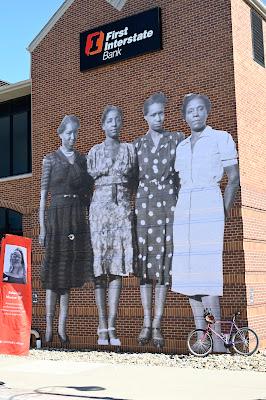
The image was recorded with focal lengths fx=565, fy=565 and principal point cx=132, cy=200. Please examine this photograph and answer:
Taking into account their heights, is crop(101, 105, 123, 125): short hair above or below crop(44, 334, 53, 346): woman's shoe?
above

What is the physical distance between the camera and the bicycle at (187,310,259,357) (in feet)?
44.5

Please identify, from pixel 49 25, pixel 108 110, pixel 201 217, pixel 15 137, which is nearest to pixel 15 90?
pixel 15 137

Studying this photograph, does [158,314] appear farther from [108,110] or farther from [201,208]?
[108,110]

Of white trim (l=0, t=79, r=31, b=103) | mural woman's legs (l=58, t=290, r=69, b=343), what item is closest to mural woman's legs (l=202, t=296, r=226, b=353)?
mural woman's legs (l=58, t=290, r=69, b=343)

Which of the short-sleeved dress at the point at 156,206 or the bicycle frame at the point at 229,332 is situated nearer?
the bicycle frame at the point at 229,332

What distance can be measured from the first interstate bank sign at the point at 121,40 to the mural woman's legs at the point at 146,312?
22.2ft

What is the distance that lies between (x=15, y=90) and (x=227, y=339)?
1140 cm

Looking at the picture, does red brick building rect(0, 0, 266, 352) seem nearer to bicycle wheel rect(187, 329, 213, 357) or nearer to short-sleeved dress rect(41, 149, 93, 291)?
short-sleeved dress rect(41, 149, 93, 291)

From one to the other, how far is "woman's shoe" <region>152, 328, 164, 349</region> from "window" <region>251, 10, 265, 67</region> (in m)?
8.16

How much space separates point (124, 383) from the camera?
1060cm

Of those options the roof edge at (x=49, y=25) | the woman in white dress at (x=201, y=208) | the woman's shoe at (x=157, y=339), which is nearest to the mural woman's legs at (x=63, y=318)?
the woman's shoe at (x=157, y=339)

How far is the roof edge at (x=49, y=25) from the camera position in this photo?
711 inches

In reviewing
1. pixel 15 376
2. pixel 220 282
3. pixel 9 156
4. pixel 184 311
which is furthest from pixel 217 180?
pixel 9 156

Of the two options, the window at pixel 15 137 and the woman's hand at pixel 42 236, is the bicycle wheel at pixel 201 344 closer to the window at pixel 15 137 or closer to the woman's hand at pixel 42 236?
the woman's hand at pixel 42 236
